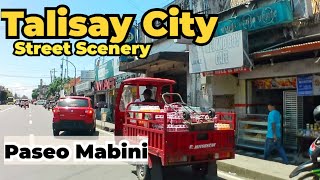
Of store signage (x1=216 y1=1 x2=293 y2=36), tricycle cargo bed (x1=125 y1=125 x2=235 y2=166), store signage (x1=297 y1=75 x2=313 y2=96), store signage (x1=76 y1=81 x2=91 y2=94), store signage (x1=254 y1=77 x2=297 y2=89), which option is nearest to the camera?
tricycle cargo bed (x1=125 y1=125 x2=235 y2=166)

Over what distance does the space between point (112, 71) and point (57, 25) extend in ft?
53.9

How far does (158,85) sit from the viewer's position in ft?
32.9

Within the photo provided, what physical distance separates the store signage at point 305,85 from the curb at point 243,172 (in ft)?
8.98

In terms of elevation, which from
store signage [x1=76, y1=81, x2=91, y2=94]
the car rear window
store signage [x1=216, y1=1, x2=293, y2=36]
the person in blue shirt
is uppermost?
store signage [x1=216, y1=1, x2=293, y2=36]

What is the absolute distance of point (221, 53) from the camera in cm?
1195

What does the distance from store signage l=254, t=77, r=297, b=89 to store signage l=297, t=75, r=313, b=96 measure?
0.48 meters

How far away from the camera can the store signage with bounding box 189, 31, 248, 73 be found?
10914 mm

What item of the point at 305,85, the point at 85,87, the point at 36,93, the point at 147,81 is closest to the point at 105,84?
the point at 85,87

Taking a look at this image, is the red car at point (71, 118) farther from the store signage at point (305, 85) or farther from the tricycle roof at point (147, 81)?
the store signage at point (305, 85)

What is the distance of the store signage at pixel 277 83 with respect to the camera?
1075 centimetres

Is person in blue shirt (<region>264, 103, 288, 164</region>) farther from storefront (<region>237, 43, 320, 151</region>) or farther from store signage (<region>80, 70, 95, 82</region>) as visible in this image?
store signage (<region>80, 70, 95, 82</region>)

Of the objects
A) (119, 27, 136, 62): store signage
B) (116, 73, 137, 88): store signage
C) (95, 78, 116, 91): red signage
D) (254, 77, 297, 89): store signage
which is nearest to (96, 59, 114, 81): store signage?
(95, 78, 116, 91): red signage

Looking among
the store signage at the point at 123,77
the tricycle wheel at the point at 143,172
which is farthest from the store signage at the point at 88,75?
the tricycle wheel at the point at 143,172

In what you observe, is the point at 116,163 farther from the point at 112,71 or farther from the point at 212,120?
the point at 112,71
